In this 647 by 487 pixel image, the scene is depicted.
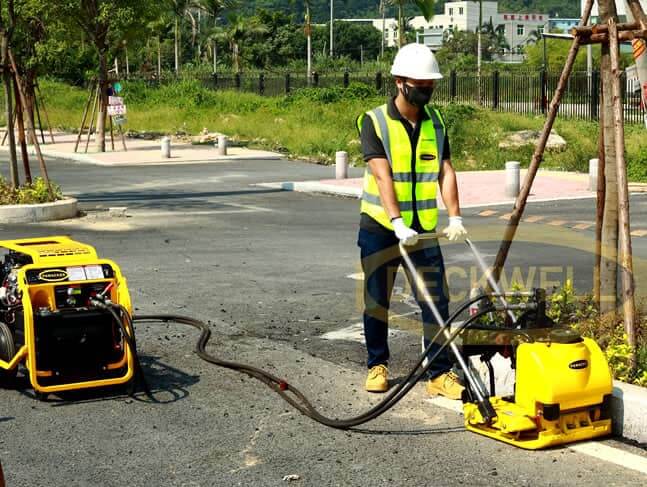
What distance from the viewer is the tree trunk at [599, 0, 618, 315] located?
717 cm

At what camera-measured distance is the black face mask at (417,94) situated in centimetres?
650

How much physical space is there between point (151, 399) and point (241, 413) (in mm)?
645

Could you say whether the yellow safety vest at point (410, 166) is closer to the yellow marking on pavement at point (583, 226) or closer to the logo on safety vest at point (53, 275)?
the logo on safety vest at point (53, 275)

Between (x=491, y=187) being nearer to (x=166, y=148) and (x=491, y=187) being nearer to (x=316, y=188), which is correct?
(x=316, y=188)

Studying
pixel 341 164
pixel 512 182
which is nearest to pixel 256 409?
pixel 512 182

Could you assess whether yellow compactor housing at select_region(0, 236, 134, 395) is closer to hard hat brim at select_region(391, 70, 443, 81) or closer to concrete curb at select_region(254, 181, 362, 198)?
hard hat brim at select_region(391, 70, 443, 81)

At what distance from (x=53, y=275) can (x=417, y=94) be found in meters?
2.38

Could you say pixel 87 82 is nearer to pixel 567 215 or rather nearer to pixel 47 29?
pixel 47 29

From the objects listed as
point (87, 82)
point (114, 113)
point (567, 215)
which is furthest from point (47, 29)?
point (87, 82)

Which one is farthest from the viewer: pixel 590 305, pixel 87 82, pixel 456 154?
pixel 87 82

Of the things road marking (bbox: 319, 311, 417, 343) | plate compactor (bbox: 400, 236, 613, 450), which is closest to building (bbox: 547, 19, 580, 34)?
road marking (bbox: 319, 311, 417, 343)

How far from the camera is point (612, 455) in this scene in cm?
557

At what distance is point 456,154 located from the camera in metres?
28.1

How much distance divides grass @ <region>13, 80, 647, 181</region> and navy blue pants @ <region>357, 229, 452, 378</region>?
15976 millimetres
